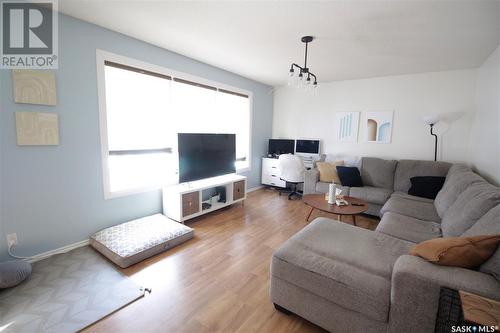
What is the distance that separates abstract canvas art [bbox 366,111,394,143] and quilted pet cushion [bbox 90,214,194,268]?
3.78m

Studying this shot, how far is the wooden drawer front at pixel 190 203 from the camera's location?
312 cm

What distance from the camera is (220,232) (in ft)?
9.98

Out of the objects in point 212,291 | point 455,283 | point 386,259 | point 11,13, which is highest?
point 11,13

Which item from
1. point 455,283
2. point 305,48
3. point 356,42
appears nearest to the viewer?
point 455,283

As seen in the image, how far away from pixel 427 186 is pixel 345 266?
8.80 feet

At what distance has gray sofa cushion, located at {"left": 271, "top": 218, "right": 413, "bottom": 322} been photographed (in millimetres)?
1303

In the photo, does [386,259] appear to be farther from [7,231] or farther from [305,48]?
[7,231]

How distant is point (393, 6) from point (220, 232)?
300 centimetres

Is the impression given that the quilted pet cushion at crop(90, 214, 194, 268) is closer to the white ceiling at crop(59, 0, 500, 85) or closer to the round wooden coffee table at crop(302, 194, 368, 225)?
the round wooden coffee table at crop(302, 194, 368, 225)

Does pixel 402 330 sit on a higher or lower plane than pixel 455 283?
lower

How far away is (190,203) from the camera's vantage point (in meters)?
3.20

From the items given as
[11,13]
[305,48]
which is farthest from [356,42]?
[11,13]

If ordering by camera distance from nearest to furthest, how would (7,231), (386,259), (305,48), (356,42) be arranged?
(386,259) → (7,231) → (356,42) → (305,48)

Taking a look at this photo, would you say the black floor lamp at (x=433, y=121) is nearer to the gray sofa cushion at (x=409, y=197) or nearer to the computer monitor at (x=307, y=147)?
the gray sofa cushion at (x=409, y=197)
